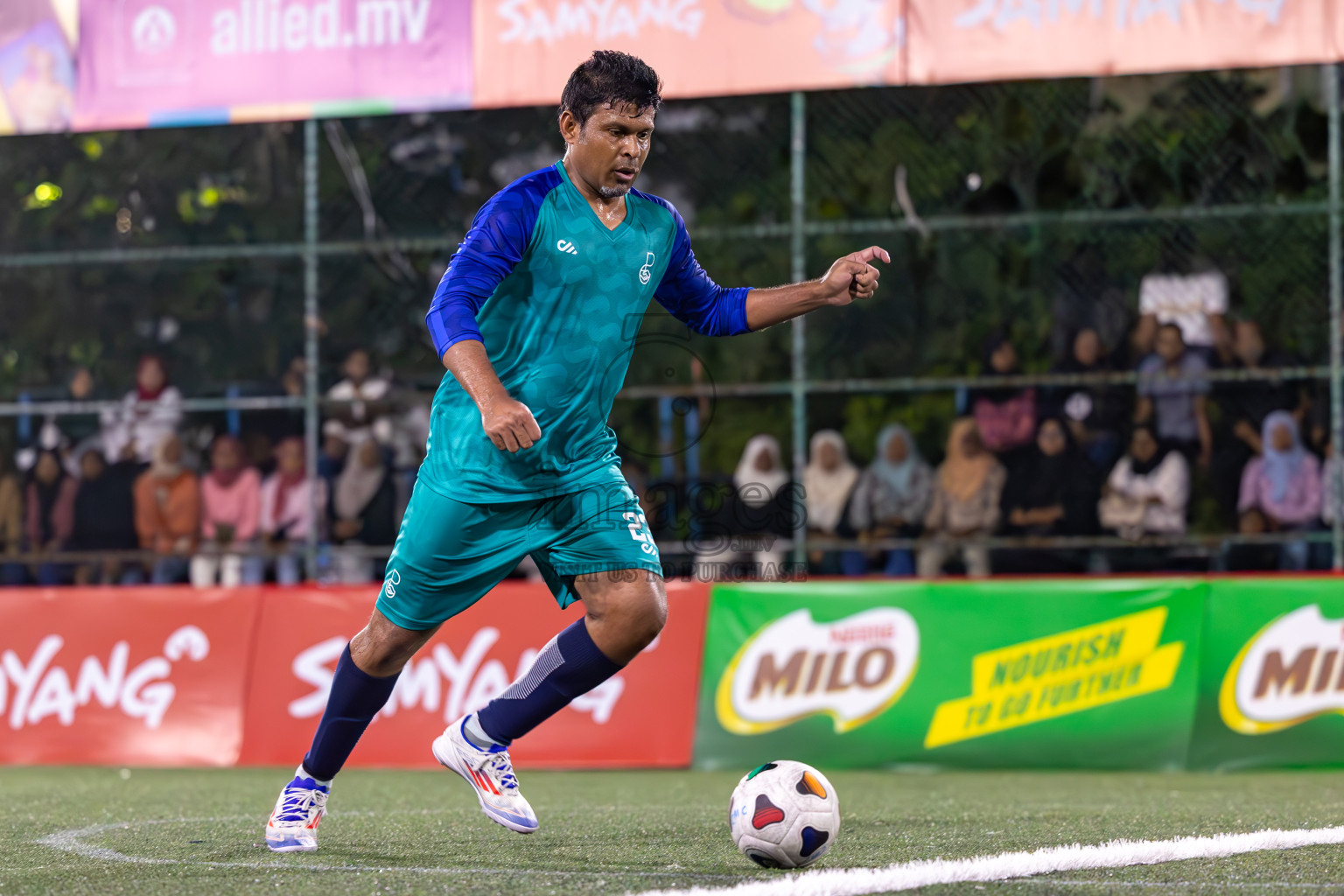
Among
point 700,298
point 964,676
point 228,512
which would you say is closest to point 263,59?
point 228,512

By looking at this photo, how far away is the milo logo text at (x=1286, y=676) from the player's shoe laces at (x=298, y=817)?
5182 millimetres

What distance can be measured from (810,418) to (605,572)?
26.0 ft

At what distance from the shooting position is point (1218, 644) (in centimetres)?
827

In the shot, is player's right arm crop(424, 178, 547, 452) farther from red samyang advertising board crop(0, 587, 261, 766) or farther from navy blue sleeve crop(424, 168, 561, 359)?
red samyang advertising board crop(0, 587, 261, 766)

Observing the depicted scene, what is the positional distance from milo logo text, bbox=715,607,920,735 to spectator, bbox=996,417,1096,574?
103 inches

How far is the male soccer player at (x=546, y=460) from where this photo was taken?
→ 14.9 feet

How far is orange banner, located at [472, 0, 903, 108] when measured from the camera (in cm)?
982

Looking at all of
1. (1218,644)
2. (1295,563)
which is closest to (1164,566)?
(1295,563)

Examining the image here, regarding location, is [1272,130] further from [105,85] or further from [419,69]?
[105,85]

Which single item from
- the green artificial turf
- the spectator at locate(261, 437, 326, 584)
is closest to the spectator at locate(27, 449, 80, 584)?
the spectator at locate(261, 437, 326, 584)

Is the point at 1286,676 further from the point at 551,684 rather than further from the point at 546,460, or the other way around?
the point at 546,460

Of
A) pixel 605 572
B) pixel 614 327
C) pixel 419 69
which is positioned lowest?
pixel 605 572

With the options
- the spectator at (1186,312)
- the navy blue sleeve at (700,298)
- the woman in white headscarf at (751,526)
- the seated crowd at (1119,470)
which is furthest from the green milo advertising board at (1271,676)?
the navy blue sleeve at (700,298)

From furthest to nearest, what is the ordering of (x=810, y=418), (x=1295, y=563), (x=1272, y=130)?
(x=810, y=418) → (x=1272, y=130) → (x=1295, y=563)
